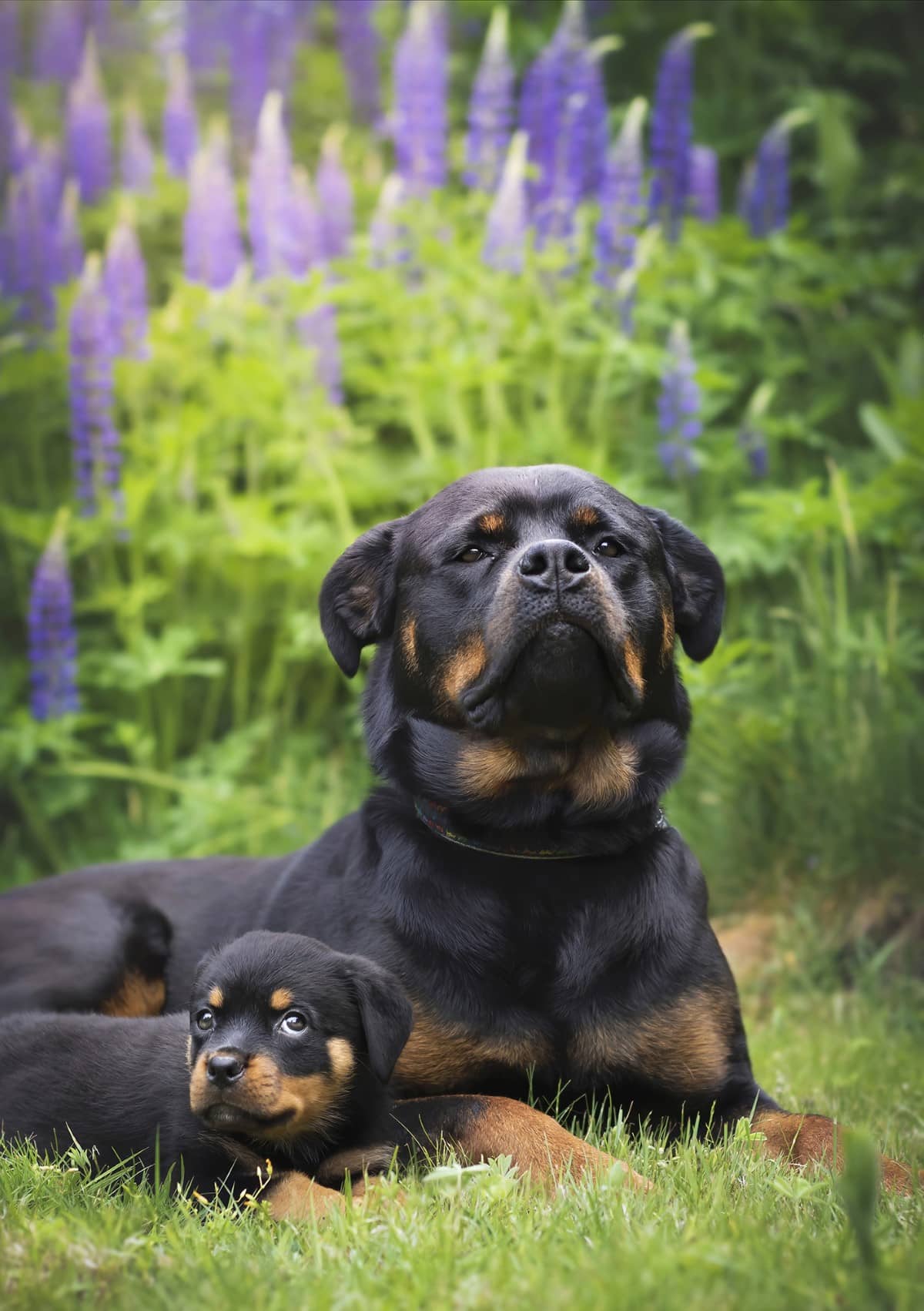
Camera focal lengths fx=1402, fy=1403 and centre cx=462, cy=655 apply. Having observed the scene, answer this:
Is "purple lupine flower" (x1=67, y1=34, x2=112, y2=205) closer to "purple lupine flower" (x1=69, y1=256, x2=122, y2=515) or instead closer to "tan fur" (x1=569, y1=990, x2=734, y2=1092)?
"purple lupine flower" (x1=69, y1=256, x2=122, y2=515)

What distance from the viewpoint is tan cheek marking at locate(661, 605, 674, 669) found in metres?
3.14

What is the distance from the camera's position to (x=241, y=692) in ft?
19.4

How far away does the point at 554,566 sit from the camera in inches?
110

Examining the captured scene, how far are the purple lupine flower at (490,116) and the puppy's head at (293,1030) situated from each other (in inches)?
169

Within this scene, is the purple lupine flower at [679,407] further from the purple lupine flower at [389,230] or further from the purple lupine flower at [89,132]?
the purple lupine flower at [89,132]

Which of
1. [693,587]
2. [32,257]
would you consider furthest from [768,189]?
[693,587]

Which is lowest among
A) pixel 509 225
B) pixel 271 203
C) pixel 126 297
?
pixel 126 297

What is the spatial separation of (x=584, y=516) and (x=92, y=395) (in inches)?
129

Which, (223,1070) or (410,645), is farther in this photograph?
(410,645)

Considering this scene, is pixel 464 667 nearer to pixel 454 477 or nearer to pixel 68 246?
pixel 454 477

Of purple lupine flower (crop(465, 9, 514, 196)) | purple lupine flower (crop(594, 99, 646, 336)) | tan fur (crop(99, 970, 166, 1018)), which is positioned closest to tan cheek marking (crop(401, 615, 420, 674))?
tan fur (crop(99, 970, 166, 1018))

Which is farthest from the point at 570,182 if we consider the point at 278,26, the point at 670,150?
the point at 278,26

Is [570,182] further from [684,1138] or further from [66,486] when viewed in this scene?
[684,1138]

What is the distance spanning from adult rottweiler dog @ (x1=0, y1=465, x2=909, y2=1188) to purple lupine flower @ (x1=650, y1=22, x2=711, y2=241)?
3239 mm
